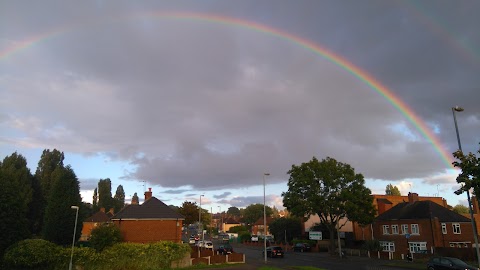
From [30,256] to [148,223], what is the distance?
20.1m

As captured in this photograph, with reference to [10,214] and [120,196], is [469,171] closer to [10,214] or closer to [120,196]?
[10,214]

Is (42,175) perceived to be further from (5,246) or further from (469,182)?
(469,182)

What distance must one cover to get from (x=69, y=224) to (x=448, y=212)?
56487 mm

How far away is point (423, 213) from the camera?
57.7m

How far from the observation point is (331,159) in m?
61.6

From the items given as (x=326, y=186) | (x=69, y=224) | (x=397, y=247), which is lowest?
(x=397, y=247)

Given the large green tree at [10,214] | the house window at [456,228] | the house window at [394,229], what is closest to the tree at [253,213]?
the house window at [394,229]

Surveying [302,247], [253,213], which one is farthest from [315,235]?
[253,213]

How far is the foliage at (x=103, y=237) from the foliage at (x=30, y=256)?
26.0 ft

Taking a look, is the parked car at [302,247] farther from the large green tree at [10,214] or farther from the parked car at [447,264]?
the large green tree at [10,214]

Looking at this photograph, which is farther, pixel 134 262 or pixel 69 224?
pixel 69 224

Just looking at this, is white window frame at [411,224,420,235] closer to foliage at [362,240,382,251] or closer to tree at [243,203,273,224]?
foliage at [362,240,382,251]

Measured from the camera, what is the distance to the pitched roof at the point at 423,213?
55.8m

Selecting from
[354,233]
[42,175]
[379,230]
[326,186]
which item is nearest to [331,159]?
[326,186]
